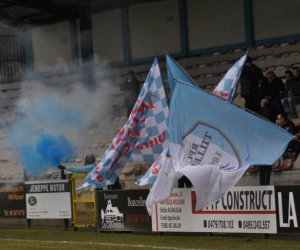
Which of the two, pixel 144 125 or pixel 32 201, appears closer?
pixel 144 125

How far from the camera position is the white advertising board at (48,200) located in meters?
21.4

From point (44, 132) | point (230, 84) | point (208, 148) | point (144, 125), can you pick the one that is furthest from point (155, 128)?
point (44, 132)

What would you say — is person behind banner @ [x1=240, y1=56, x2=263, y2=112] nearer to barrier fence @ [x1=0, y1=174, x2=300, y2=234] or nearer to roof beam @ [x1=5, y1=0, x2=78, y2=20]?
barrier fence @ [x1=0, y1=174, x2=300, y2=234]

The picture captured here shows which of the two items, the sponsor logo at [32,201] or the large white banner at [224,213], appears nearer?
the large white banner at [224,213]

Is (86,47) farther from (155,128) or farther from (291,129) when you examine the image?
(291,129)

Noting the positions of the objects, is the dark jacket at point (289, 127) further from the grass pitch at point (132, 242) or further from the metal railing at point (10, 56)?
the metal railing at point (10, 56)

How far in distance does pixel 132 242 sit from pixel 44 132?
7.80m

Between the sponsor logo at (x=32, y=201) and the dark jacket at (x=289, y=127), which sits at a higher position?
the dark jacket at (x=289, y=127)

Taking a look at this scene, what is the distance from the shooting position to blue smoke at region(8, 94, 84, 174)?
76.3 ft

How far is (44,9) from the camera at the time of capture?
26.5 m

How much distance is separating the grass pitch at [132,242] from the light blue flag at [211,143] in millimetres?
786

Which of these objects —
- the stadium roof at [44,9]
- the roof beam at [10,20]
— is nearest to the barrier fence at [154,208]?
the stadium roof at [44,9]

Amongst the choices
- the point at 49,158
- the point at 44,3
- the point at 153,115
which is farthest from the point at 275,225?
the point at 44,3

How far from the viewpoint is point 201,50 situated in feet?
85.9
